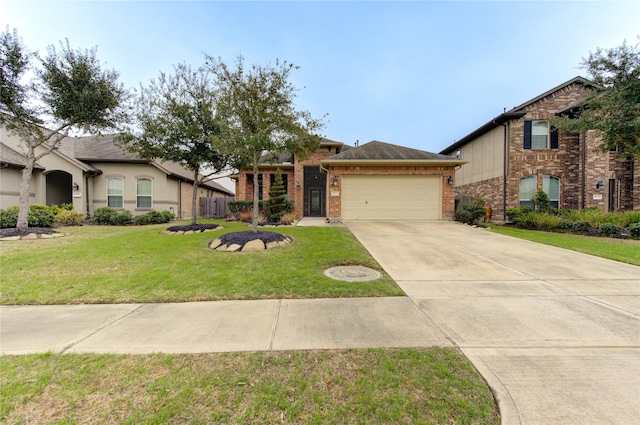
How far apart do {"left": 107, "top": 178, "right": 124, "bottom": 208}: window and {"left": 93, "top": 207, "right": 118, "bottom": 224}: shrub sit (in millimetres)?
2135

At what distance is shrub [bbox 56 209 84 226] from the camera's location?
12.8 metres

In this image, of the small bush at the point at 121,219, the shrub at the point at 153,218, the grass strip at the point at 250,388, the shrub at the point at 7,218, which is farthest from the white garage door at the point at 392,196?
the shrub at the point at 7,218

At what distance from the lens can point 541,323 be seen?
309cm

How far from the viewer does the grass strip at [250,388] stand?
174 cm

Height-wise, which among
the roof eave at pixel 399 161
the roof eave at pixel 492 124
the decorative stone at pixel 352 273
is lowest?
the decorative stone at pixel 352 273

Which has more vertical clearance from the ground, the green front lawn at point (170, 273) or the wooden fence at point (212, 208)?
the wooden fence at point (212, 208)

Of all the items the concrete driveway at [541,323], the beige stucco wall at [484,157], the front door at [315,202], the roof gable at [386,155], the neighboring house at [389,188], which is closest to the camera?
the concrete driveway at [541,323]

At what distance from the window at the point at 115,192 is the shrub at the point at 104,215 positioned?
2.13 metres

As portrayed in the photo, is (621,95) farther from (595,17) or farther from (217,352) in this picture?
(217,352)

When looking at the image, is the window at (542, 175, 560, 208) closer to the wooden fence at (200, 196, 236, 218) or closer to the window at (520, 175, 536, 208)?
the window at (520, 175, 536, 208)

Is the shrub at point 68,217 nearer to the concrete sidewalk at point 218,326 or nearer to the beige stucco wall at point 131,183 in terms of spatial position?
the beige stucco wall at point 131,183

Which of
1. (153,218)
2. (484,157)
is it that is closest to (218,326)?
(153,218)

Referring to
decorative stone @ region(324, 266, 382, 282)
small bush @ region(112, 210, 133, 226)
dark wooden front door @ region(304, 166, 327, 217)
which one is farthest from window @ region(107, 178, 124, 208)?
decorative stone @ region(324, 266, 382, 282)

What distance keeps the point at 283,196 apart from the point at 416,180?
717 cm
